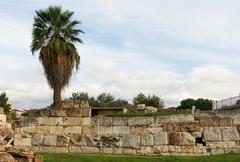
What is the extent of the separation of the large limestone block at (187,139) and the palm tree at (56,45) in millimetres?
7611

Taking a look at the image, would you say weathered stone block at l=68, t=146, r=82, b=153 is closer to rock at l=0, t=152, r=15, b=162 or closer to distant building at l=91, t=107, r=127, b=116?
distant building at l=91, t=107, r=127, b=116

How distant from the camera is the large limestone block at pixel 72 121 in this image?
2244 centimetres

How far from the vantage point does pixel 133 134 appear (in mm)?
21156

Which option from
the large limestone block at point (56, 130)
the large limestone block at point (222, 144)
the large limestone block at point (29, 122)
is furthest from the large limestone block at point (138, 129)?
Answer: the large limestone block at point (29, 122)

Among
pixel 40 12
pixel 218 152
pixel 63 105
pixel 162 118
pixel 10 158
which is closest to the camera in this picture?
pixel 10 158

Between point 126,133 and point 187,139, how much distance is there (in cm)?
311

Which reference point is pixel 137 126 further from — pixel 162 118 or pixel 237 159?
pixel 237 159

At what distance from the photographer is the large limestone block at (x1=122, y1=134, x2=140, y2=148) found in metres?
20.8

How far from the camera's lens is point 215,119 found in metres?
21.0

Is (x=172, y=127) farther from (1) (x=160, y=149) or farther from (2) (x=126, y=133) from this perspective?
(2) (x=126, y=133)

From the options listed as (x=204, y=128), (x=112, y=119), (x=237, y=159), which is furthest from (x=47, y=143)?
(x=237, y=159)

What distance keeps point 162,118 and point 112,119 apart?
2559 mm

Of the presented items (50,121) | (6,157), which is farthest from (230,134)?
(6,157)

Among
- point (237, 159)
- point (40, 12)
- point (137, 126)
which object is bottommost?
point (237, 159)
